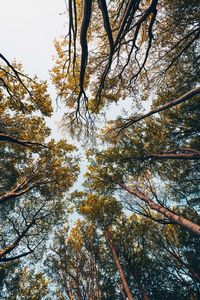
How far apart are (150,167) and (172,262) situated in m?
8.51

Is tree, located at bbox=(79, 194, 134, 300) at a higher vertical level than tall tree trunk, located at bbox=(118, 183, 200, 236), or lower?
higher

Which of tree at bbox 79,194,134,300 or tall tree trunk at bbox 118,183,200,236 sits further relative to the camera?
tree at bbox 79,194,134,300

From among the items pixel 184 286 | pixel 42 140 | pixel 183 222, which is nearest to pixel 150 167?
pixel 183 222

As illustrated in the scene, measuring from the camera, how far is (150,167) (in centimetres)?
1176

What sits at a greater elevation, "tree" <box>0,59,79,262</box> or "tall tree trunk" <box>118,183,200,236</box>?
"tree" <box>0,59,79,262</box>

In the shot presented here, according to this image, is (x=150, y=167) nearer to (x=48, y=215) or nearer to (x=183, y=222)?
(x=183, y=222)

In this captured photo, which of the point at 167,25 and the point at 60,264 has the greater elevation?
the point at 167,25

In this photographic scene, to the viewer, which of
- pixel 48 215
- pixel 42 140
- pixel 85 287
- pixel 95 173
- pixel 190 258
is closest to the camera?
pixel 42 140

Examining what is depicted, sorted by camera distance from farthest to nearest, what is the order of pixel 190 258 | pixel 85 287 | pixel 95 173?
pixel 190 258
pixel 95 173
pixel 85 287

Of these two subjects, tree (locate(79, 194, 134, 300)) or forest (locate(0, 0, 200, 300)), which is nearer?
forest (locate(0, 0, 200, 300))

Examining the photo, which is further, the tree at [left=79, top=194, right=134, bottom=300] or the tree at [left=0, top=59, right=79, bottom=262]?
the tree at [left=79, top=194, right=134, bottom=300]

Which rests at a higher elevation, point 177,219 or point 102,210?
point 102,210

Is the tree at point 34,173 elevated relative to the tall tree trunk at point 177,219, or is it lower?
elevated

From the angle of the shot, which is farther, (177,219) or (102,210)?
(102,210)
